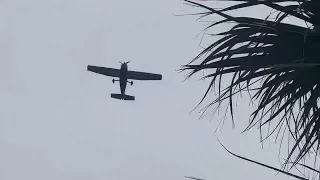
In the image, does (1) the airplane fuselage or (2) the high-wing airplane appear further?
(2) the high-wing airplane

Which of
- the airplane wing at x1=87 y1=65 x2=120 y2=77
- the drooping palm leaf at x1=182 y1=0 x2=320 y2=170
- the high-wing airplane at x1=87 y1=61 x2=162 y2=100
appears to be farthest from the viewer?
the airplane wing at x1=87 y1=65 x2=120 y2=77

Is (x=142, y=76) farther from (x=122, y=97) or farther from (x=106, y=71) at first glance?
(x=106, y=71)

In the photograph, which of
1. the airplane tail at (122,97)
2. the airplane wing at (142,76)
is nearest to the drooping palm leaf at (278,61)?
the airplane wing at (142,76)

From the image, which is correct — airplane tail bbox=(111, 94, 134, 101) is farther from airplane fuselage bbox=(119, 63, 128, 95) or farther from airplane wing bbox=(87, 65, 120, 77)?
airplane fuselage bbox=(119, 63, 128, 95)

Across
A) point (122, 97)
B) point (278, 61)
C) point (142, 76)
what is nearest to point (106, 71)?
point (122, 97)

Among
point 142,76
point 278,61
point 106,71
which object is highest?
point 278,61

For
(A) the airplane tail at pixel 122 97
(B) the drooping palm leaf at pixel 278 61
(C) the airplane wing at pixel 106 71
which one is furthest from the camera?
(A) the airplane tail at pixel 122 97

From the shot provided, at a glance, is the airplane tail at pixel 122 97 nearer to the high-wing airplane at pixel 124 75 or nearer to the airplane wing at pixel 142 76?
the high-wing airplane at pixel 124 75

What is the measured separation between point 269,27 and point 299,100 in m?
0.44

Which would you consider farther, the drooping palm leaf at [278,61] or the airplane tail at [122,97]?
the airplane tail at [122,97]

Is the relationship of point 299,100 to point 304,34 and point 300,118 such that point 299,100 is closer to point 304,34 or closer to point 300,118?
point 300,118

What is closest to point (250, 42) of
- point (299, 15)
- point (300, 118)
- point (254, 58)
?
point (254, 58)

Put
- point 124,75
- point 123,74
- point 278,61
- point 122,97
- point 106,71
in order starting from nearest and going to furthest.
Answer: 1. point 278,61
2. point 123,74
3. point 124,75
4. point 122,97
5. point 106,71

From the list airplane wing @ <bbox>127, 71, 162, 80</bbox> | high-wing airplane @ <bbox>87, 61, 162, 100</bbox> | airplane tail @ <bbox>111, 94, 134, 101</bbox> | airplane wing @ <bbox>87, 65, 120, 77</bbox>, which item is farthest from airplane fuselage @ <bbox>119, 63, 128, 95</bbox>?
airplane tail @ <bbox>111, 94, 134, 101</bbox>
